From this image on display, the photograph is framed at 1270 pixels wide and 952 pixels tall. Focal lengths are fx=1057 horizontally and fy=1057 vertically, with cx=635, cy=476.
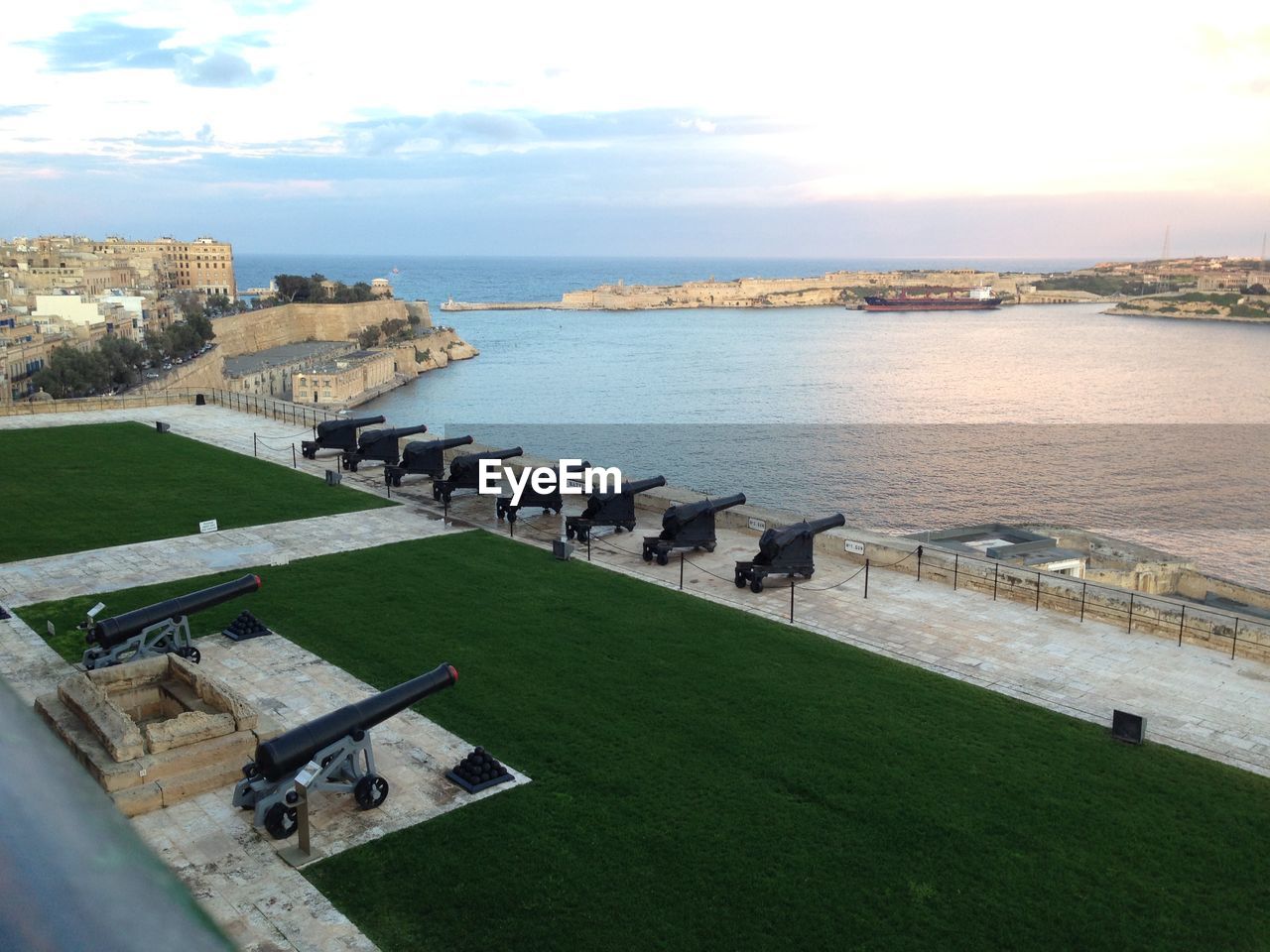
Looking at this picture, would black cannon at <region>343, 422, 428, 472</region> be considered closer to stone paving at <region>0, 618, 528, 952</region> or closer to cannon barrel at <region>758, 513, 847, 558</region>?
cannon barrel at <region>758, 513, 847, 558</region>

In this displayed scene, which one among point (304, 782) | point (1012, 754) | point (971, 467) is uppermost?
point (304, 782)

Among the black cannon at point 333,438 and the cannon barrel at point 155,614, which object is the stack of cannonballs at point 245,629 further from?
the black cannon at point 333,438

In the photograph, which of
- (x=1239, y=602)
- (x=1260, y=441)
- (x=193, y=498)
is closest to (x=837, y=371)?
(x=1260, y=441)

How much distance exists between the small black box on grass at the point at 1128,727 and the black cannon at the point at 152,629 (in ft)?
28.3

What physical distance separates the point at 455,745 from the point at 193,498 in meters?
11.7

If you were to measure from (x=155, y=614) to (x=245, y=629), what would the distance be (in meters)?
1.67

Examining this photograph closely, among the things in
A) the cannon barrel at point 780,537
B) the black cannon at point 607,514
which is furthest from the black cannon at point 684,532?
the cannon barrel at point 780,537

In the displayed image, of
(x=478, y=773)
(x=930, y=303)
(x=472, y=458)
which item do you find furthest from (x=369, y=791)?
(x=930, y=303)

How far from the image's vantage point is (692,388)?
244 ft

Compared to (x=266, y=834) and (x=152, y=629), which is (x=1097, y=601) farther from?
(x=152, y=629)

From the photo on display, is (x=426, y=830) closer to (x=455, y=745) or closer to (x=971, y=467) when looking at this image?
(x=455, y=745)

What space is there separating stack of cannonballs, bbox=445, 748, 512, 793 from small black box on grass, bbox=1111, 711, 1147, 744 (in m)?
5.58

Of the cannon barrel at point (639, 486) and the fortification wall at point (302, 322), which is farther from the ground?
the cannon barrel at point (639, 486)

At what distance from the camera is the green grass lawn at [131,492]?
16625 millimetres
